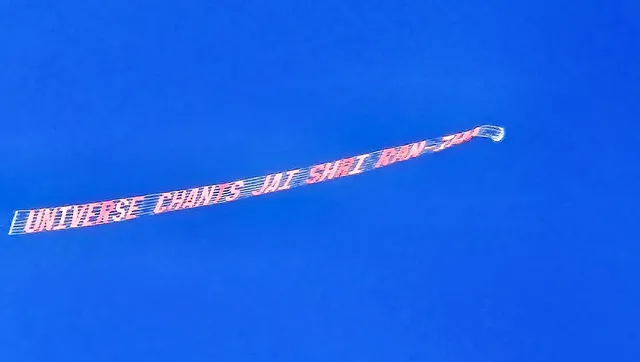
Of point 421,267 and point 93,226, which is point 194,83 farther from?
point 421,267

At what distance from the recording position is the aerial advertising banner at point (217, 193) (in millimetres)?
1185

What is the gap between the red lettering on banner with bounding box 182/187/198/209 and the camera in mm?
1210

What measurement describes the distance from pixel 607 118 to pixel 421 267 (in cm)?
44

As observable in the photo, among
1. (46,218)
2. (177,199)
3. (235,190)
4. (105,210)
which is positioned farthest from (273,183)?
(46,218)

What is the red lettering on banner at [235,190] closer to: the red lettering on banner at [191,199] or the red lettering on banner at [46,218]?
the red lettering on banner at [191,199]

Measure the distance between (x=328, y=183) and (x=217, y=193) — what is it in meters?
0.20

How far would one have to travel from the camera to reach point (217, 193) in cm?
122

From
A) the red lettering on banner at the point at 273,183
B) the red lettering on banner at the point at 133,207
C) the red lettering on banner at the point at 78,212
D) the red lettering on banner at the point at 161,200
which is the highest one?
the red lettering on banner at the point at 273,183

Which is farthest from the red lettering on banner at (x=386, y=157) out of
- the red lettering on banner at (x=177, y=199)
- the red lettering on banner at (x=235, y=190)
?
the red lettering on banner at (x=177, y=199)

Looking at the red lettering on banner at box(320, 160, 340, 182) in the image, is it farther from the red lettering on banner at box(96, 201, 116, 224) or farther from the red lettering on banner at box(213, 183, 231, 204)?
the red lettering on banner at box(96, 201, 116, 224)

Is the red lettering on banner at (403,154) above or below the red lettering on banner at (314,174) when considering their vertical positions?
above

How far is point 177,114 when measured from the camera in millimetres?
1188

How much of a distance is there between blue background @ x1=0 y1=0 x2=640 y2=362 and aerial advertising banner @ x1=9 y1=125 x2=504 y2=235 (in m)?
0.02

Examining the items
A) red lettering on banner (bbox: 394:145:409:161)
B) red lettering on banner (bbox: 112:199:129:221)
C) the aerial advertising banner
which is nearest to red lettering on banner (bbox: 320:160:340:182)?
the aerial advertising banner
